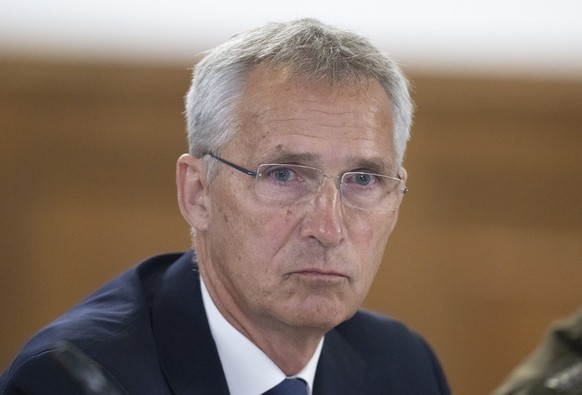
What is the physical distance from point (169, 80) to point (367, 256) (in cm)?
232

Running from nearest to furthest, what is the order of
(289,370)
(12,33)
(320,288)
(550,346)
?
(550,346) < (320,288) < (289,370) < (12,33)

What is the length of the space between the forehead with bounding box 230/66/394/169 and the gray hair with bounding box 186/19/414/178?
0.03 metres

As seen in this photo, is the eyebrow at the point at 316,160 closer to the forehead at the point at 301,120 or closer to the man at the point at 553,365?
the forehead at the point at 301,120

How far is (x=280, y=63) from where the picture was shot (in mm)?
2402

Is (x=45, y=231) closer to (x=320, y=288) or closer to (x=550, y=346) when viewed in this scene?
(x=320, y=288)

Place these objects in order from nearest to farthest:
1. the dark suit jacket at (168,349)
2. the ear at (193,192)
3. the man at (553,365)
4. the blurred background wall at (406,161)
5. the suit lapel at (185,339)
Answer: the man at (553,365) < the dark suit jacket at (168,349) < the suit lapel at (185,339) < the ear at (193,192) < the blurred background wall at (406,161)

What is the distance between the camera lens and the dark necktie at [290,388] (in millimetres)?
2455

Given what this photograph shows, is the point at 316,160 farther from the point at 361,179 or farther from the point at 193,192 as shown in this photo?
the point at 193,192

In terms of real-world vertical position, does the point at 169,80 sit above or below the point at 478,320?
above

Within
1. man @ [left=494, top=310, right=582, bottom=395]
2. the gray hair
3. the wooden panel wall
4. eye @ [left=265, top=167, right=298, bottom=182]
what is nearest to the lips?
eye @ [left=265, top=167, right=298, bottom=182]

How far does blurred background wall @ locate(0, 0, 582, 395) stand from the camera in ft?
14.6

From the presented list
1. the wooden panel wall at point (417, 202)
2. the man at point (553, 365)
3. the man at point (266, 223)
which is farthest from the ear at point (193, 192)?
the wooden panel wall at point (417, 202)

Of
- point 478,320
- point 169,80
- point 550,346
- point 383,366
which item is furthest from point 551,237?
point 550,346

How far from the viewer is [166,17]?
4.47 meters
